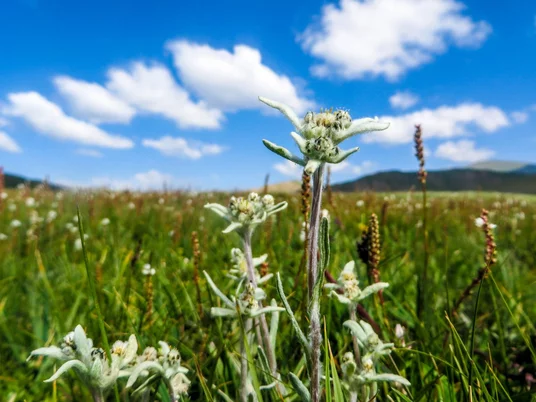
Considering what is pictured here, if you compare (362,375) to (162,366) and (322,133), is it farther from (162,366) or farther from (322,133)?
(322,133)

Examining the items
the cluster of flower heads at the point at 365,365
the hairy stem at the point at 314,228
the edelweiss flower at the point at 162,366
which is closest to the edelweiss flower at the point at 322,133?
the hairy stem at the point at 314,228

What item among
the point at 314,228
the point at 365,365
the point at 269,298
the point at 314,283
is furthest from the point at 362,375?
the point at 269,298

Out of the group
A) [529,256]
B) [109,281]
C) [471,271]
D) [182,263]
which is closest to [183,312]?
[109,281]

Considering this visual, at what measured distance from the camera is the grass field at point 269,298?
222 centimetres

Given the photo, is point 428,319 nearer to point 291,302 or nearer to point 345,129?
point 291,302

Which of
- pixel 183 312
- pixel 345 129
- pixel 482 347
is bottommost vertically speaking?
pixel 482 347

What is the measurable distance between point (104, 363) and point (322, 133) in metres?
1.11

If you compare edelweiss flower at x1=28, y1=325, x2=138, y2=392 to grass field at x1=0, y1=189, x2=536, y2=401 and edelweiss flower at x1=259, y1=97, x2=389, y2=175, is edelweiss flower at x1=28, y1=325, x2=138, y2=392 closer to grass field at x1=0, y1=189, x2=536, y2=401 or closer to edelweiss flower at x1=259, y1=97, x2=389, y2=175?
grass field at x1=0, y1=189, x2=536, y2=401

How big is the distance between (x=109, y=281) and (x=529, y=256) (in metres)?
6.03

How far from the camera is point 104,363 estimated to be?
1.51 m

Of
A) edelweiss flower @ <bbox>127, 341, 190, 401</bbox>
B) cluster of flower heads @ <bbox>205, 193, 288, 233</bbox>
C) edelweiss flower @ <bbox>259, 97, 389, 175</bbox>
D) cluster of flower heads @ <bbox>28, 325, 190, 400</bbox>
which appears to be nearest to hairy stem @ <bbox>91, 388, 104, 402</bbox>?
cluster of flower heads @ <bbox>28, 325, 190, 400</bbox>

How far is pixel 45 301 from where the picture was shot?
13.3 ft

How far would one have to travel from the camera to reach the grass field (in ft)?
7.29

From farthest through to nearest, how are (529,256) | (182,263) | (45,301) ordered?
1. (529,256)
2. (182,263)
3. (45,301)
